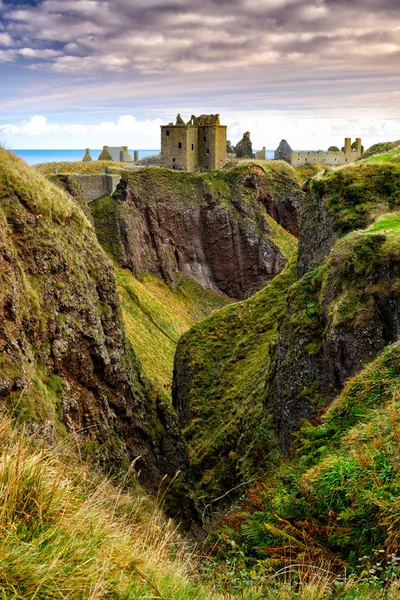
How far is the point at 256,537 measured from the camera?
9539 mm

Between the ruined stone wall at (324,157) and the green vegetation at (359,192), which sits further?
the ruined stone wall at (324,157)

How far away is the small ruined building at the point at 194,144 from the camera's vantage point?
7481 centimetres

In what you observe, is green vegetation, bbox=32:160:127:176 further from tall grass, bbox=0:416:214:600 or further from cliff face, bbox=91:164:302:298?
tall grass, bbox=0:416:214:600

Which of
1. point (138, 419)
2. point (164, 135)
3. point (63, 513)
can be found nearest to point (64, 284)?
point (138, 419)

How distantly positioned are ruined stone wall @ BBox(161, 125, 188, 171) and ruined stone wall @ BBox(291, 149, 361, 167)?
28478mm

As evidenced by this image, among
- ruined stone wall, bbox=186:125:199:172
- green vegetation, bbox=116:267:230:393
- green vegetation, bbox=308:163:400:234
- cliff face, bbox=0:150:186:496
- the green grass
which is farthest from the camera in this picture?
ruined stone wall, bbox=186:125:199:172

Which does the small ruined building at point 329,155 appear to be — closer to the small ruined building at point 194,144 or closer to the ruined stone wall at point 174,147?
the small ruined building at point 194,144

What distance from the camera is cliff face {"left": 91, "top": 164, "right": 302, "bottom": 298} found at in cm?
6725

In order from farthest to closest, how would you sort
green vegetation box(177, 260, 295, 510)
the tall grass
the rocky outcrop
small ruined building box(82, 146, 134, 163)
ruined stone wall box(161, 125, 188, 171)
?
1. small ruined building box(82, 146, 134, 163)
2. the rocky outcrop
3. ruined stone wall box(161, 125, 188, 171)
4. green vegetation box(177, 260, 295, 510)
5. the tall grass

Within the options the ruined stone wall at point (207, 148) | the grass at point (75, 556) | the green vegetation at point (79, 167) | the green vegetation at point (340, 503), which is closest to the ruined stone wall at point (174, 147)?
the ruined stone wall at point (207, 148)

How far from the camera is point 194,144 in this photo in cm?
7694

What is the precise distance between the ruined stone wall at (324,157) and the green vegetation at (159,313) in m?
36.9

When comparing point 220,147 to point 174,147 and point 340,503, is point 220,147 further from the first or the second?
point 340,503

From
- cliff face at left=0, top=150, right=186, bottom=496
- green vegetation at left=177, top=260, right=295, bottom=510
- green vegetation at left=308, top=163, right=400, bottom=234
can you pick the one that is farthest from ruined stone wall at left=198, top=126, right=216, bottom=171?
cliff face at left=0, top=150, right=186, bottom=496
